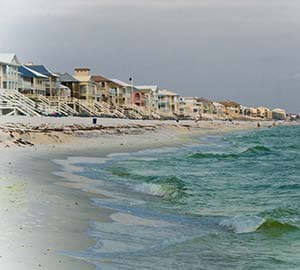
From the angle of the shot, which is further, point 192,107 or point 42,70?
point 192,107

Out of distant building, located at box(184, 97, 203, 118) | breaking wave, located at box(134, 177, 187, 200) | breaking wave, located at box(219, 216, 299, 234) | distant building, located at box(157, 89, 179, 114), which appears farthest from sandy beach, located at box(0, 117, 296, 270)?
distant building, located at box(184, 97, 203, 118)

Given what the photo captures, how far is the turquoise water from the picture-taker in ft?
26.3

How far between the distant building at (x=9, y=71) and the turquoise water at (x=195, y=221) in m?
44.8

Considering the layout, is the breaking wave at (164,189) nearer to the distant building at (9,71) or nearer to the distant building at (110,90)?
the distant building at (9,71)

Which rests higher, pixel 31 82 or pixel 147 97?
pixel 147 97

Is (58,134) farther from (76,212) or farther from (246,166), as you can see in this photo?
(76,212)

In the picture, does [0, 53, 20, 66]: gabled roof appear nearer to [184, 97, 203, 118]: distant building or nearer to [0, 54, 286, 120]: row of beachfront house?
[0, 54, 286, 120]: row of beachfront house

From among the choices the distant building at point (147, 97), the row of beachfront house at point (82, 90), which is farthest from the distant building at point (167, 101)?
the distant building at point (147, 97)

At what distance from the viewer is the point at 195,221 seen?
1140cm

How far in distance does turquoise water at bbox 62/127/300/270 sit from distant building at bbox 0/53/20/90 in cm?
4479

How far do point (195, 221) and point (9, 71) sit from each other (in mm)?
56875

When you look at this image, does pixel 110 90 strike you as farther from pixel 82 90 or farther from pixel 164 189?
pixel 164 189

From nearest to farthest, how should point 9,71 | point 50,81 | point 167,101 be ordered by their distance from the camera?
point 9,71 < point 50,81 < point 167,101

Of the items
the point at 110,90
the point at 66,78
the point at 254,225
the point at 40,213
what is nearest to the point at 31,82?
the point at 66,78
